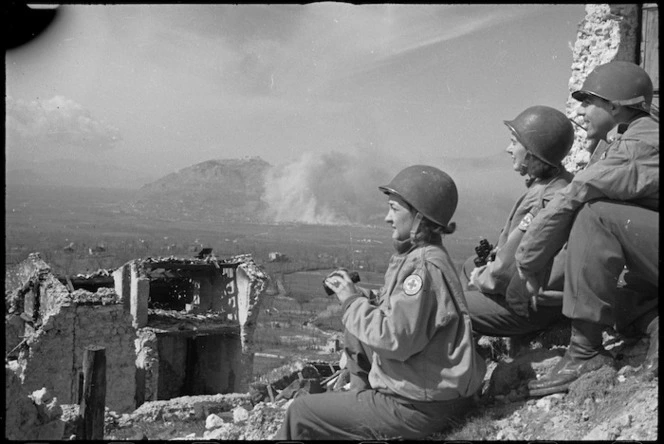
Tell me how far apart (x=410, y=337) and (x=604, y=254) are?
126 cm

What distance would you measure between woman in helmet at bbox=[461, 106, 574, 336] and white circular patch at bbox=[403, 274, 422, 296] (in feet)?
3.75

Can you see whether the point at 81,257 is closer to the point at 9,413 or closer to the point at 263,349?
the point at 263,349

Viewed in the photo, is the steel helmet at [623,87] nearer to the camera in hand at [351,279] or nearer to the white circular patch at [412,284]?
the white circular patch at [412,284]

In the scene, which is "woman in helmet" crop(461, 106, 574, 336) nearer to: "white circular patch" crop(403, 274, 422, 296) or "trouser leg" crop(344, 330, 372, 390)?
"trouser leg" crop(344, 330, 372, 390)

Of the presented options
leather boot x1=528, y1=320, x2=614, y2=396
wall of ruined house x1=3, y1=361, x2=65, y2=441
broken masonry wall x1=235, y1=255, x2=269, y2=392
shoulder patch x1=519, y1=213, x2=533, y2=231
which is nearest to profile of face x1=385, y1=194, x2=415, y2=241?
shoulder patch x1=519, y1=213, x2=533, y2=231

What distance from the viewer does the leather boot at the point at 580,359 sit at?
386cm

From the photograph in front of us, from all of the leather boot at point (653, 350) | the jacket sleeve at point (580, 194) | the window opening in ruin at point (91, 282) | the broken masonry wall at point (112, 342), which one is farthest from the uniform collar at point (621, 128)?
the window opening in ruin at point (91, 282)

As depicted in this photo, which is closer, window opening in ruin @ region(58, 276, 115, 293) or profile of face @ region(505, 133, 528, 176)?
profile of face @ region(505, 133, 528, 176)

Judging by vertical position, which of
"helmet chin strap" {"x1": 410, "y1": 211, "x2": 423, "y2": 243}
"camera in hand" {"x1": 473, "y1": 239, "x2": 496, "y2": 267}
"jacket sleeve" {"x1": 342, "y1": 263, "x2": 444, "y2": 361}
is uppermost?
"helmet chin strap" {"x1": 410, "y1": 211, "x2": 423, "y2": 243}

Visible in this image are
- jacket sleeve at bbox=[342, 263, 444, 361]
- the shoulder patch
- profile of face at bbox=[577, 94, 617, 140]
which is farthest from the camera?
the shoulder patch

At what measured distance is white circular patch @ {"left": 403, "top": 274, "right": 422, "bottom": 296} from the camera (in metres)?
3.33

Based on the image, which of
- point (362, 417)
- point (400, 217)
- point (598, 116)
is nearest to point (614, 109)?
point (598, 116)

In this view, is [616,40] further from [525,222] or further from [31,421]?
[31,421]

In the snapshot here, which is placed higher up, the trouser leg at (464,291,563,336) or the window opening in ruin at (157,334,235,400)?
the trouser leg at (464,291,563,336)
